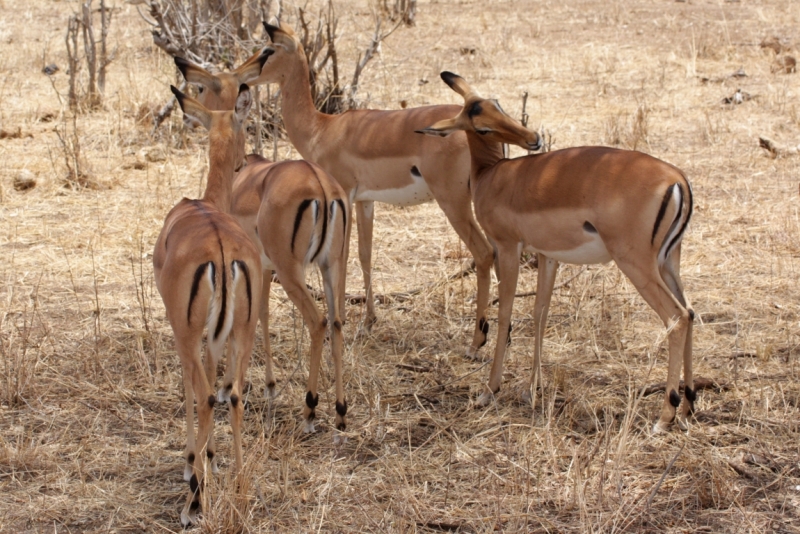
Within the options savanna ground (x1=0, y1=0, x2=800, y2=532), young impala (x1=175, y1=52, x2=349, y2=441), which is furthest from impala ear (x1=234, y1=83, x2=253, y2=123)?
savanna ground (x1=0, y1=0, x2=800, y2=532)

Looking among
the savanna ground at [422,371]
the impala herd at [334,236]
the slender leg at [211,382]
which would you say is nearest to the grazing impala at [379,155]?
the impala herd at [334,236]

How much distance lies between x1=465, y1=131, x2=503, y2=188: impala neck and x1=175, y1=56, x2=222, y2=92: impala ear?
1516mm

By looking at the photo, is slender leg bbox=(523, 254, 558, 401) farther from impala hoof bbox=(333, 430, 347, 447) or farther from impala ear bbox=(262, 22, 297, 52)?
impala ear bbox=(262, 22, 297, 52)

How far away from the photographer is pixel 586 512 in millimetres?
3416

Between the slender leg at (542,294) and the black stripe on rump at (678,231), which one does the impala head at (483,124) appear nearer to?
the slender leg at (542,294)

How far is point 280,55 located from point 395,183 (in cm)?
126

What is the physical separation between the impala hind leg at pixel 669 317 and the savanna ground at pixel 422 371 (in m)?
0.12

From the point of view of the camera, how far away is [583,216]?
13.9ft

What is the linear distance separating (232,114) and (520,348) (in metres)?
2.02

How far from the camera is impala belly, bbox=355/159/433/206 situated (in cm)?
570

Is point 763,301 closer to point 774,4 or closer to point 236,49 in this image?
point 236,49

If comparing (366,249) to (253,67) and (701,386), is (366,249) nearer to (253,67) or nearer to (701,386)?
(253,67)

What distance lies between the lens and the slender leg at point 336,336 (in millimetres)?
4312

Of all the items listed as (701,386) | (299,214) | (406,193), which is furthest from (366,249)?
(701,386)
